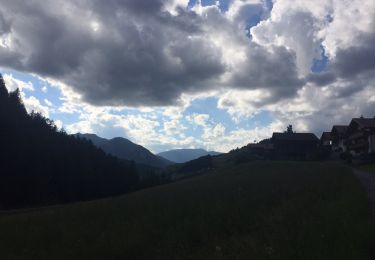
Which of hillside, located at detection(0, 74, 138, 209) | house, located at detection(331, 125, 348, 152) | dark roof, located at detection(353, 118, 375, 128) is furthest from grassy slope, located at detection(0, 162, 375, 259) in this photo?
house, located at detection(331, 125, 348, 152)

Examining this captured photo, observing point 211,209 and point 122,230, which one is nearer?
point 122,230

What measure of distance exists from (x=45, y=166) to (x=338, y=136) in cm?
6686

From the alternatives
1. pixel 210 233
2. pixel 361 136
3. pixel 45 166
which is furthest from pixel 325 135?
pixel 210 233

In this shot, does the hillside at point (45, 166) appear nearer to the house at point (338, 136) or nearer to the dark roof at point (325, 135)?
the house at point (338, 136)

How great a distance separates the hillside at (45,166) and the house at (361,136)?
49.1 metres

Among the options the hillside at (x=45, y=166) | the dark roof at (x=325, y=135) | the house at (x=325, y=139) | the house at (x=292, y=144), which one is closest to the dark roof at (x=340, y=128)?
the house at (x=292, y=144)

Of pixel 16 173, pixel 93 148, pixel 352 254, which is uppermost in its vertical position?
pixel 93 148

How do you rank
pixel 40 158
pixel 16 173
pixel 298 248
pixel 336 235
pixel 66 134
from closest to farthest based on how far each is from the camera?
pixel 298 248
pixel 336 235
pixel 16 173
pixel 40 158
pixel 66 134

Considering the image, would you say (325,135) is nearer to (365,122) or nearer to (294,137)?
(294,137)

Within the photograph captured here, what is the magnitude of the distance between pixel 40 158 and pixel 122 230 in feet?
208

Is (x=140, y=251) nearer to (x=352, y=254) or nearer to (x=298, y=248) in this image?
(x=298, y=248)

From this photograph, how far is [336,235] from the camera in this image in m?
11.2

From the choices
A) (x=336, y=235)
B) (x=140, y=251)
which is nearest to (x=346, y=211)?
(x=336, y=235)

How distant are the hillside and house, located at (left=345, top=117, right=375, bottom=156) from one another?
49.1 metres
